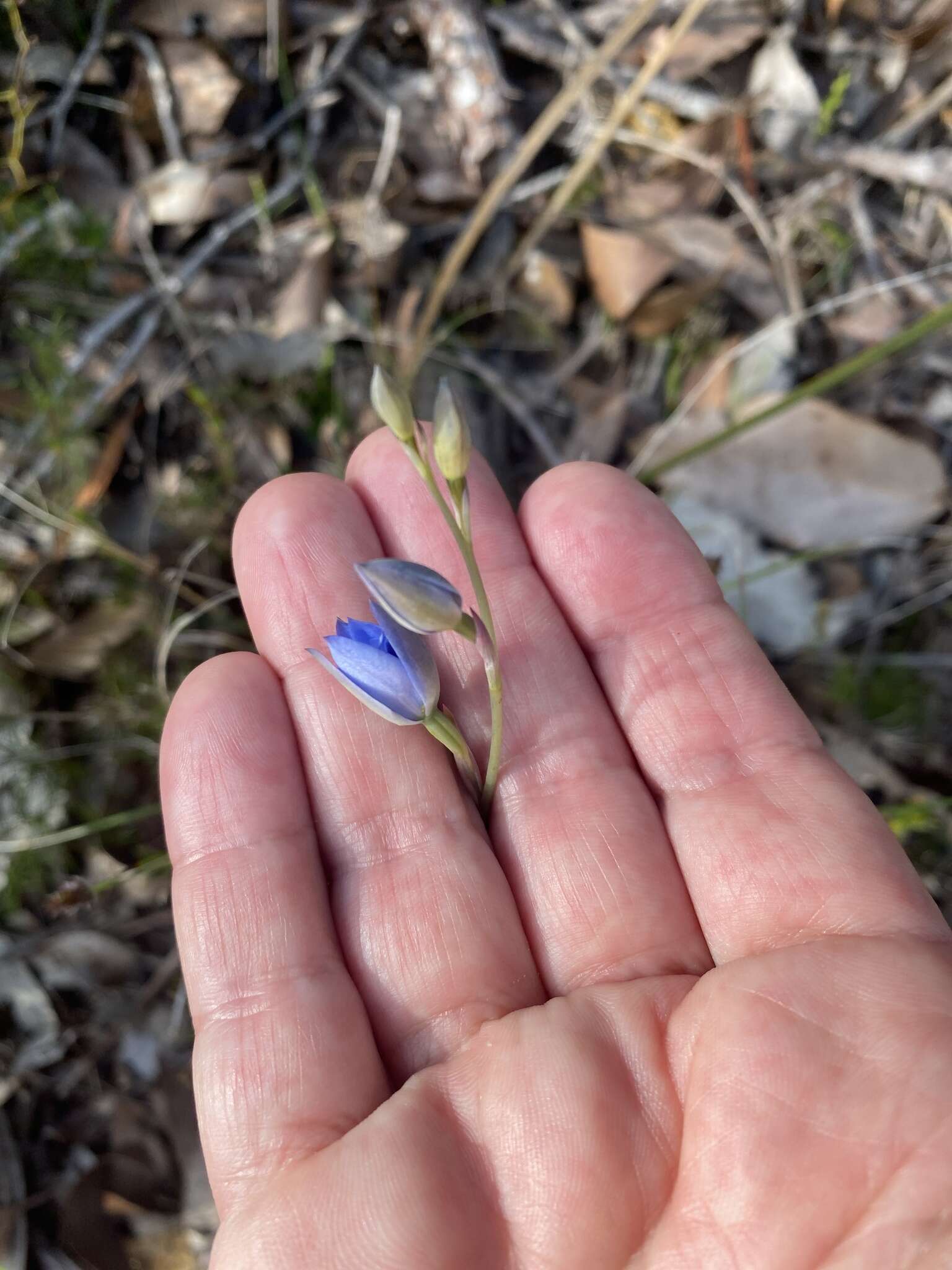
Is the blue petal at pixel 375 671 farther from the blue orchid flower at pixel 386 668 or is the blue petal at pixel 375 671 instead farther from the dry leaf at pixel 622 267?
the dry leaf at pixel 622 267

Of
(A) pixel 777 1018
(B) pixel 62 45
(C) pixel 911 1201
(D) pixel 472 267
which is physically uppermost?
(B) pixel 62 45

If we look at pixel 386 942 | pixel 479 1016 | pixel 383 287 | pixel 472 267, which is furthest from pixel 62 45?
pixel 479 1016

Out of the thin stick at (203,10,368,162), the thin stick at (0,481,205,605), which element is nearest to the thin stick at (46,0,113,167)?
the thin stick at (203,10,368,162)

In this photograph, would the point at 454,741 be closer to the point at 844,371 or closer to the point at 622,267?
the point at 844,371

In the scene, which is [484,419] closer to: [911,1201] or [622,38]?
[622,38]

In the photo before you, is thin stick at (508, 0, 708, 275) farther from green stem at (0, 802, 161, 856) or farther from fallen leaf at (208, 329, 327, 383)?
green stem at (0, 802, 161, 856)
